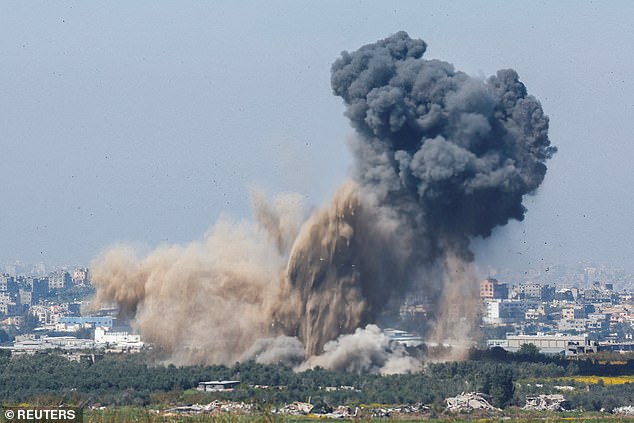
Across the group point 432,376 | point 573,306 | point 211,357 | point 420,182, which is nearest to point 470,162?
point 420,182

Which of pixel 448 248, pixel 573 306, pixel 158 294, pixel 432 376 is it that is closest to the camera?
pixel 432 376

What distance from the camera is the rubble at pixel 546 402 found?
66.9 meters

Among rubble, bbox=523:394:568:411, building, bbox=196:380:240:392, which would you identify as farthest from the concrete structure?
rubble, bbox=523:394:568:411

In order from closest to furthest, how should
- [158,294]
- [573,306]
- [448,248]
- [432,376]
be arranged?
[432,376], [448,248], [158,294], [573,306]

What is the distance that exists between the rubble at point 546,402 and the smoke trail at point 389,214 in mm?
11126

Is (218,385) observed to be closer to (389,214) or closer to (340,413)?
(340,413)

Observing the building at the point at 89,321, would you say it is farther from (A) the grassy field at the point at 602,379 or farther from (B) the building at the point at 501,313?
(A) the grassy field at the point at 602,379

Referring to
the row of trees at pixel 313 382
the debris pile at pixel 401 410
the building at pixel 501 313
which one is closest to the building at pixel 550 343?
the row of trees at pixel 313 382

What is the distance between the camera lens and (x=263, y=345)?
271ft

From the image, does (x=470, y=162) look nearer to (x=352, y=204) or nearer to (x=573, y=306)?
(x=352, y=204)

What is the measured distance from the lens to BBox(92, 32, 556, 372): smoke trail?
7944cm

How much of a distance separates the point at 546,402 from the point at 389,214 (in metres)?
16.4

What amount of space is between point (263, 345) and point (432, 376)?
10375 millimetres

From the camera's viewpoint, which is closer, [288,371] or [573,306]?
[288,371]
